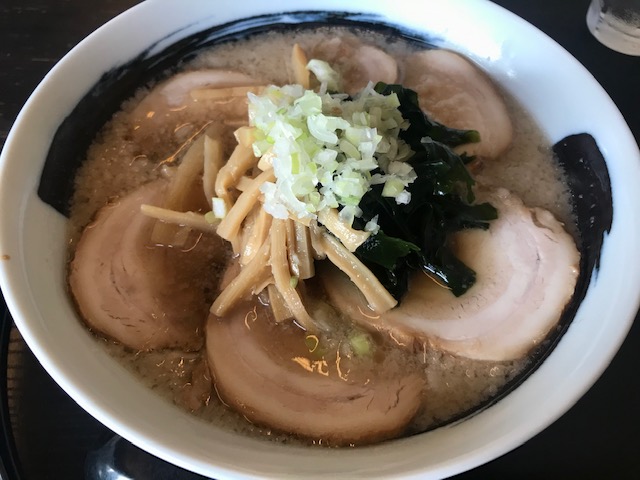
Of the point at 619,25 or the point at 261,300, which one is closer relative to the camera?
the point at 261,300

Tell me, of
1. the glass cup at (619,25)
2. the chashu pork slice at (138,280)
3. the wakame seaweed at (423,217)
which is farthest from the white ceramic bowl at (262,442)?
the glass cup at (619,25)

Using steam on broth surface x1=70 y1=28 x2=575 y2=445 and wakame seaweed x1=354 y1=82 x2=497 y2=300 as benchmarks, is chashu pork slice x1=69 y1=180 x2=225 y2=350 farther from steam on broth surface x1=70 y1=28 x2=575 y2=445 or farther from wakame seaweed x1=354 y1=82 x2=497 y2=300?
wakame seaweed x1=354 y1=82 x2=497 y2=300

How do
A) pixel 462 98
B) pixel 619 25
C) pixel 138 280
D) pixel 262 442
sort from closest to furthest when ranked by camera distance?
pixel 262 442
pixel 138 280
pixel 462 98
pixel 619 25

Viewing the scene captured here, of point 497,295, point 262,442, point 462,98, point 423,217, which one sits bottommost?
point 262,442

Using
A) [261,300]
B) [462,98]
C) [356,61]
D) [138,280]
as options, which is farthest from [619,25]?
[138,280]

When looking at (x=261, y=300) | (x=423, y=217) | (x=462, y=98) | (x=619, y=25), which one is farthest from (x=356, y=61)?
(x=619, y=25)

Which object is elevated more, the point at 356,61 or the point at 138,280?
the point at 356,61

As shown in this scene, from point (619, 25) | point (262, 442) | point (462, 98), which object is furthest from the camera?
point (619, 25)

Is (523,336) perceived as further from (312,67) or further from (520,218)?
(312,67)

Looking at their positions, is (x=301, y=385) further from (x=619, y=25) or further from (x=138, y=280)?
(x=619, y=25)
